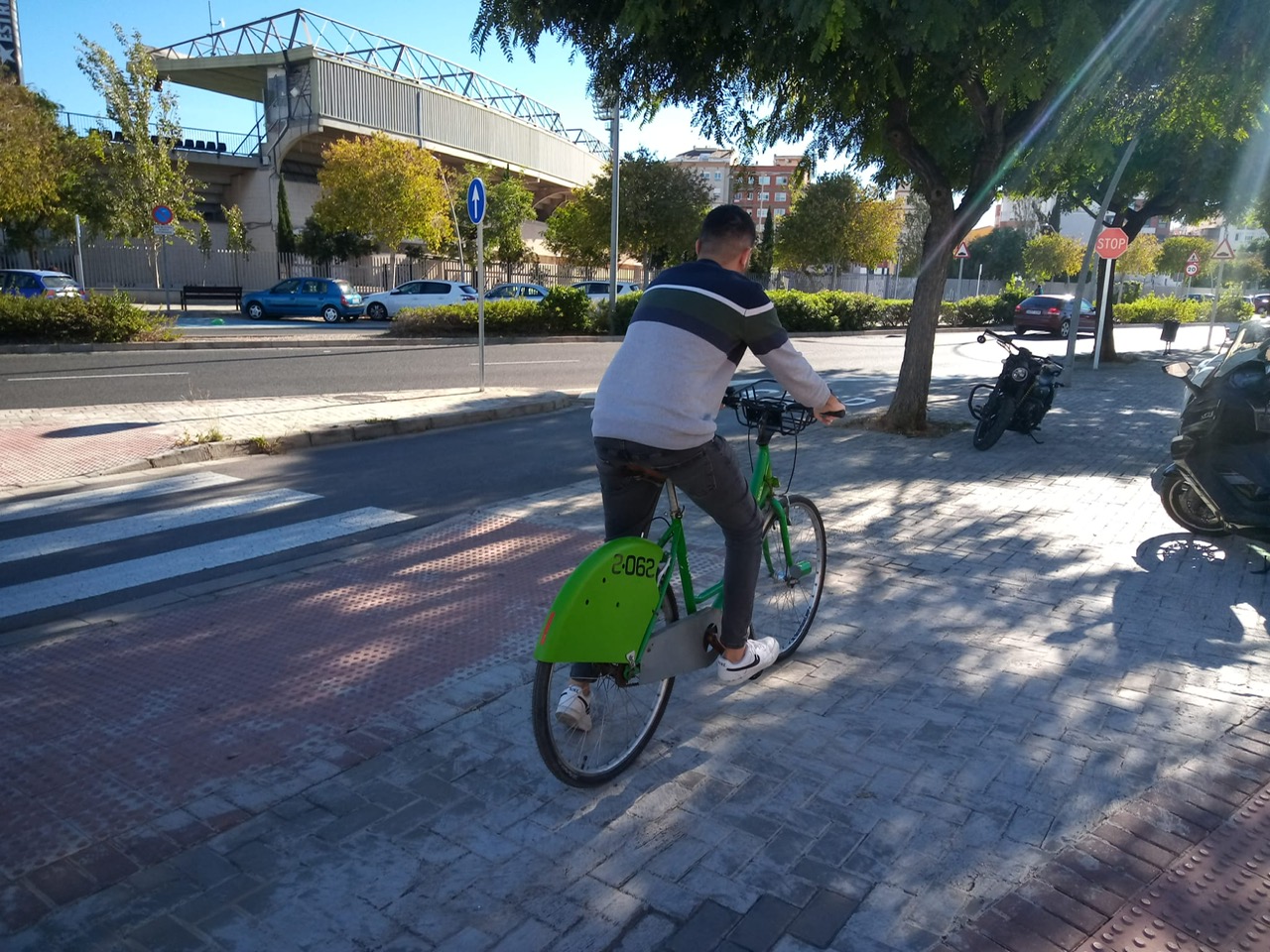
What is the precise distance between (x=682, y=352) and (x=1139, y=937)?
2.15 m

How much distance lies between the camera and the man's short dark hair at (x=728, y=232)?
3312mm

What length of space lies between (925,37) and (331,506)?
6.08 meters

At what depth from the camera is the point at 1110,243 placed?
61.7 ft

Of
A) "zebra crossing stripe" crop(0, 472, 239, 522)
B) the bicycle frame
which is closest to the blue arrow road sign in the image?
"zebra crossing stripe" crop(0, 472, 239, 522)

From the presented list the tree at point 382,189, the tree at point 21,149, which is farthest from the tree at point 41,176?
the tree at point 382,189

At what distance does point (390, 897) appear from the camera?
2695 millimetres

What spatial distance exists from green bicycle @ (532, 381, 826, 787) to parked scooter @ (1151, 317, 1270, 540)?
139 inches

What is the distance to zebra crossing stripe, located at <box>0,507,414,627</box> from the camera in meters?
5.18

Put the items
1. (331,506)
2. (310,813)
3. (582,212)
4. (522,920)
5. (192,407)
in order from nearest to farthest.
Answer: (522,920), (310,813), (331,506), (192,407), (582,212)

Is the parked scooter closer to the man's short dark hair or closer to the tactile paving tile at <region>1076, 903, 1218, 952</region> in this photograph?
the tactile paving tile at <region>1076, 903, 1218, 952</region>

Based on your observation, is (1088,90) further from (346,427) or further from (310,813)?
(310,813)

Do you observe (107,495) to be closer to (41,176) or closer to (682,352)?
(682,352)

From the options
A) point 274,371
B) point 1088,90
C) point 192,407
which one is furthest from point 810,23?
point 274,371

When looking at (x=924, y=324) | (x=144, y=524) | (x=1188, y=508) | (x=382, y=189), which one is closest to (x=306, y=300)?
(x=382, y=189)
